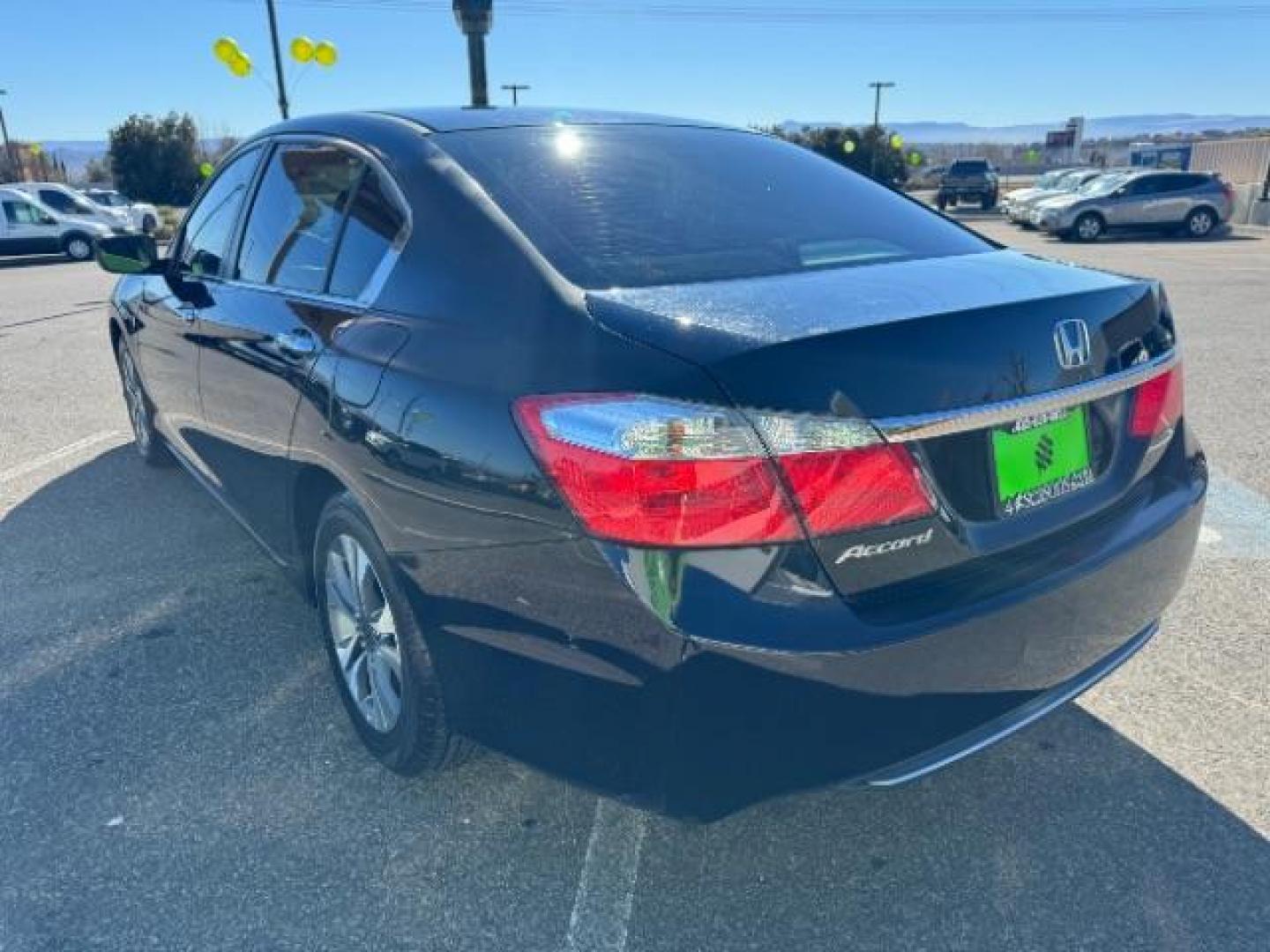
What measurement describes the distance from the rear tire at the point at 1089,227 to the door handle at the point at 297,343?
24.8m

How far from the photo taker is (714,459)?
164 centimetres

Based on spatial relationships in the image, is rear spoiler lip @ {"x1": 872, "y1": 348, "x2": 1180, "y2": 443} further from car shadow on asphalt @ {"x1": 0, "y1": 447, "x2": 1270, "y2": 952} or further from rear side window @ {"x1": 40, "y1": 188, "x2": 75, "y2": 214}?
rear side window @ {"x1": 40, "y1": 188, "x2": 75, "y2": 214}

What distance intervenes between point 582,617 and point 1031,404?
0.96 meters

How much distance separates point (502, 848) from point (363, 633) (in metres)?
0.71

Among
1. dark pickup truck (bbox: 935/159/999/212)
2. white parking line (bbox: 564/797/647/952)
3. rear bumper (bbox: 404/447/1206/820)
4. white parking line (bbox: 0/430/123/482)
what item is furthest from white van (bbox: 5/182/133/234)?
dark pickup truck (bbox: 935/159/999/212)

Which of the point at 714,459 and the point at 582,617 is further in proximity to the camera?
the point at 582,617

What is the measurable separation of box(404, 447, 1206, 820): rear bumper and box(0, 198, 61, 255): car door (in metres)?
24.3

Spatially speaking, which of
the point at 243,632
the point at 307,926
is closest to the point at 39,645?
the point at 243,632

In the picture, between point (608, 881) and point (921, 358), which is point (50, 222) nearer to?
point (608, 881)

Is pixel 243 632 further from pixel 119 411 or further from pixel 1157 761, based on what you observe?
pixel 119 411

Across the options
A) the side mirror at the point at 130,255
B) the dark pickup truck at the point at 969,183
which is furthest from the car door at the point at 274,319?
the dark pickup truck at the point at 969,183

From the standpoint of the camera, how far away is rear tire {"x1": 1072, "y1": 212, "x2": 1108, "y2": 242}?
2359 centimetres

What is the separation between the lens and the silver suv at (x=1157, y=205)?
76.5 feet

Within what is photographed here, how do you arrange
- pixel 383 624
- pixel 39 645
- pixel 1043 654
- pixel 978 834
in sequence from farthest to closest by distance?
pixel 39 645 < pixel 383 624 < pixel 978 834 < pixel 1043 654
